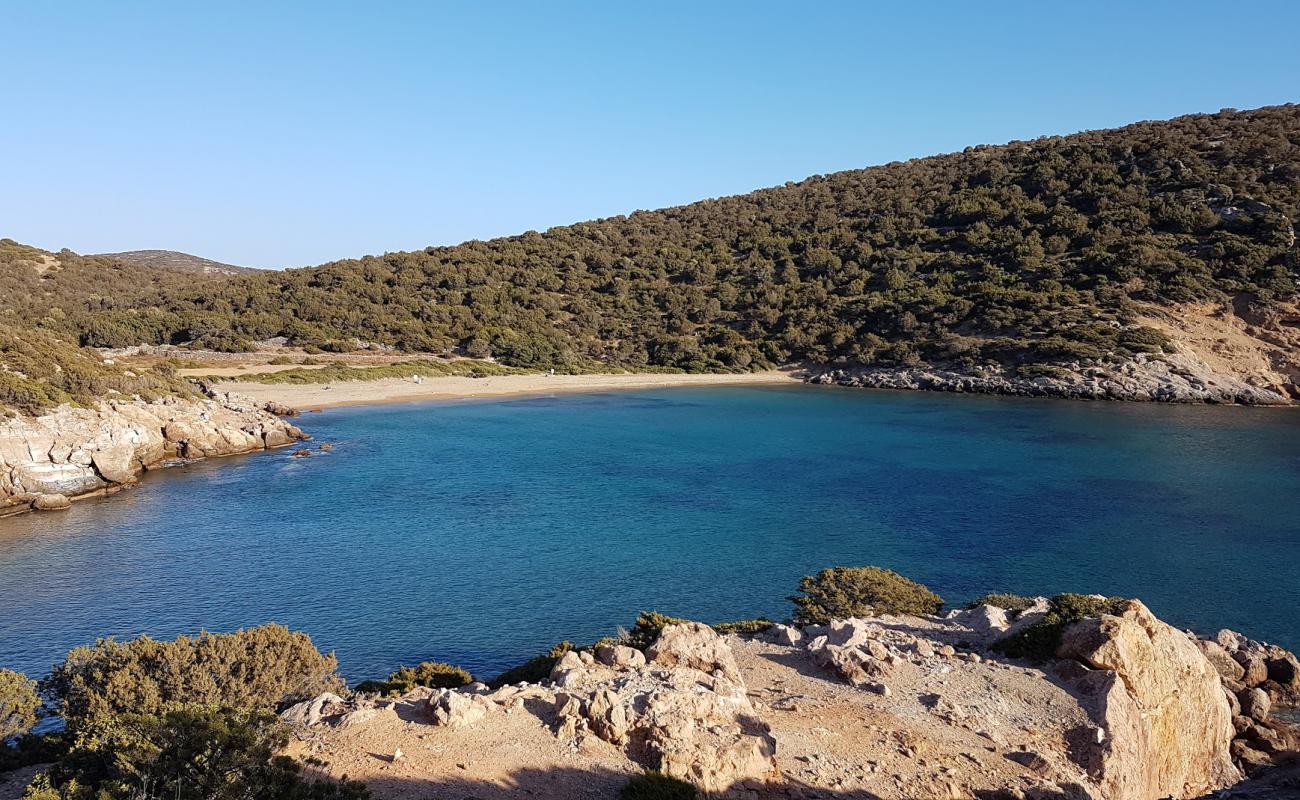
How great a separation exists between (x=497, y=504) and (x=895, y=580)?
18739 mm

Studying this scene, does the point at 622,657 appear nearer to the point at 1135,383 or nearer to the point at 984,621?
the point at 984,621

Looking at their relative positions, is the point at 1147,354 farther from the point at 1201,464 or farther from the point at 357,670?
the point at 357,670

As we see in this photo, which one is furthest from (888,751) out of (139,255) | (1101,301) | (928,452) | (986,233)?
(139,255)

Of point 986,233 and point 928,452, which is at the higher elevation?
point 986,233

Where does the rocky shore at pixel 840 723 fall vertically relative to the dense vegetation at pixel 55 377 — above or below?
below

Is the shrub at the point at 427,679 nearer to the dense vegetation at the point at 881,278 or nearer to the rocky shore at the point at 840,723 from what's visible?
the rocky shore at the point at 840,723

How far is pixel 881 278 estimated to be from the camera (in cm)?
9775

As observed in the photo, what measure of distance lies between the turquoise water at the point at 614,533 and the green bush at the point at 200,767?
9.15 meters

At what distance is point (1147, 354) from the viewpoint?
2729 inches

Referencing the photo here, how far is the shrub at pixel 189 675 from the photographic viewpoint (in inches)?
504

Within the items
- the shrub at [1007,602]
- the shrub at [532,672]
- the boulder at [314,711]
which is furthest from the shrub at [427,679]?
the shrub at [1007,602]

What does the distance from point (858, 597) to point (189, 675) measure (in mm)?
15344

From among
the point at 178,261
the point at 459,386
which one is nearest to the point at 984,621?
the point at 459,386

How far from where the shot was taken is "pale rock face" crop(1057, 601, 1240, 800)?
504 inches
